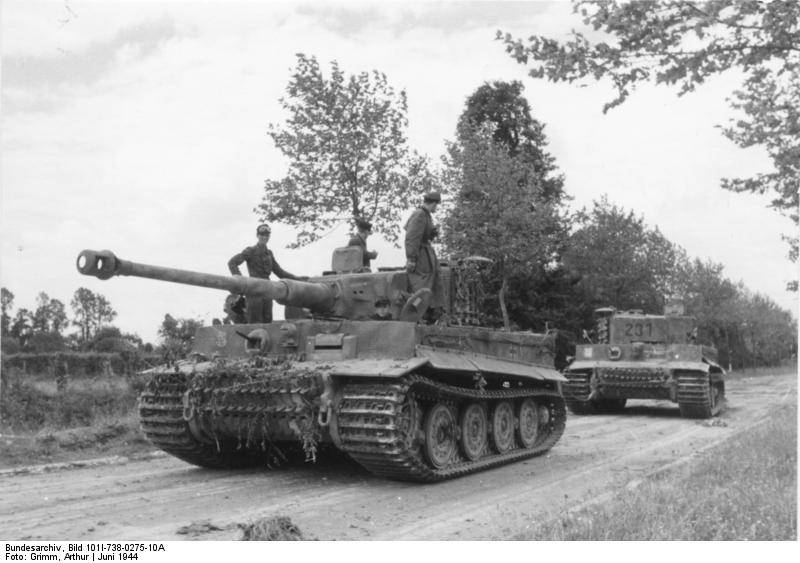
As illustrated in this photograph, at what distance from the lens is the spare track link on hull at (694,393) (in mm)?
18070

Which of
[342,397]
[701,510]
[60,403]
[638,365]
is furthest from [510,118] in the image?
[701,510]

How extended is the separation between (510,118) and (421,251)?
22.9m

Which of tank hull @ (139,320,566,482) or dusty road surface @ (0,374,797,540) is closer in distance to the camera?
dusty road surface @ (0,374,797,540)

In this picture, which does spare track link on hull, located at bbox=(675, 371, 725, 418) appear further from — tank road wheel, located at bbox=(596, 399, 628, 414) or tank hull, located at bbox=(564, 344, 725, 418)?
tank road wheel, located at bbox=(596, 399, 628, 414)

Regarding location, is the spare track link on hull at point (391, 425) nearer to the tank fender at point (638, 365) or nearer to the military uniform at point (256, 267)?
the military uniform at point (256, 267)

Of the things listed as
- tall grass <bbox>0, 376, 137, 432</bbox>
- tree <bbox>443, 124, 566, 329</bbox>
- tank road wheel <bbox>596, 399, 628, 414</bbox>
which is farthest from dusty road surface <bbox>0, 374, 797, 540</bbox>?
tree <bbox>443, 124, 566, 329</bbox>

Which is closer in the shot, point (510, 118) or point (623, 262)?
point (510, 118)

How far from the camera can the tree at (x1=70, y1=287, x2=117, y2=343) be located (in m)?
11.7

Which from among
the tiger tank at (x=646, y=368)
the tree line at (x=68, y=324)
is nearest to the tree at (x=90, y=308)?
the tree line at (x=68, y=324)

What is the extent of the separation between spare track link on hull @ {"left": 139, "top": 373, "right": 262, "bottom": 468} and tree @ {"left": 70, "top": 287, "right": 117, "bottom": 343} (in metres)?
1.89

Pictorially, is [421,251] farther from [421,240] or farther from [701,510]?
[701,510]

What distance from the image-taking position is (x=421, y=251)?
10.8 meters

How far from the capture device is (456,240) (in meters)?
26.1

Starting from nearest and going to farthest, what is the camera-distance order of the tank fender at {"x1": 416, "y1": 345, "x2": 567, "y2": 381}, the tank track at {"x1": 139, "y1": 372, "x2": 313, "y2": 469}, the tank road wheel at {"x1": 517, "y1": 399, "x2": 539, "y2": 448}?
the tank track at {"x1": 139, "y1": 372, "x2": 313, "y2": 469} → the tank fender at {"x1": 416, "y1": 345, "x2": 567, "y2": 381} → the tank road wheel at {"x1": 517, "y1": 399, "x2": 539, "y2": 448}
